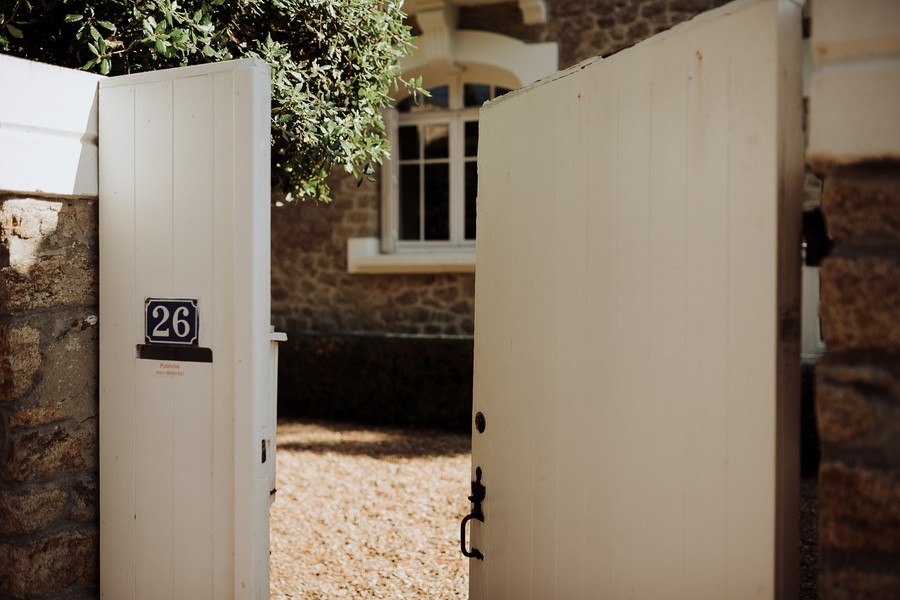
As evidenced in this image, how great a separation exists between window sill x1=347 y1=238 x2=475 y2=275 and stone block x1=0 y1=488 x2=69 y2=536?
5759mm

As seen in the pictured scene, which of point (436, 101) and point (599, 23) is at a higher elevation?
point (599, 23)

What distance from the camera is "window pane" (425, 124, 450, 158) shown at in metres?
8.86

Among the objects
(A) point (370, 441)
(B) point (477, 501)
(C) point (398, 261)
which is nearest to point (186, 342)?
(B) point (477, 501)

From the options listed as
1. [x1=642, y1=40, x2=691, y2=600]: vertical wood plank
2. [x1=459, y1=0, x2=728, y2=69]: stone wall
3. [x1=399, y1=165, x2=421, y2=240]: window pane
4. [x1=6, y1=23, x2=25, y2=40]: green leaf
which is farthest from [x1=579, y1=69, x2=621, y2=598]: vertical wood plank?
[x1=399, y1=165, x2=421, y2=240]: window pane

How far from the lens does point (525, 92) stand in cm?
273

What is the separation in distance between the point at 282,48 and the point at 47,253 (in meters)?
1.46

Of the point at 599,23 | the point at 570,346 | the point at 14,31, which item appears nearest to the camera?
the point at 570,346

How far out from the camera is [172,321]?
2.50 metres

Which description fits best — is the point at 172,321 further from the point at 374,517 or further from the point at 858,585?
the point at 374,517

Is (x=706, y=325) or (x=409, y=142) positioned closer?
(x=706, y=325)

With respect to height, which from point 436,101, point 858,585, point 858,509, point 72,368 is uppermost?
point 436,101

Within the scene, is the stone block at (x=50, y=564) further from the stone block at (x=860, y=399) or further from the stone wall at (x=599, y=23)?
the stone wall at (x=599, y=23)

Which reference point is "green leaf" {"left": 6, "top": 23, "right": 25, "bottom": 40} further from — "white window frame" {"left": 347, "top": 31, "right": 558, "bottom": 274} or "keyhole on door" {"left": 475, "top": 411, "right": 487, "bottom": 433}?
"white window frame" {"left": 347, "top": 31, "right": 558, "bottom": 274}

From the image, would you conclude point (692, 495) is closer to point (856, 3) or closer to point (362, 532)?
point (856, 3)
